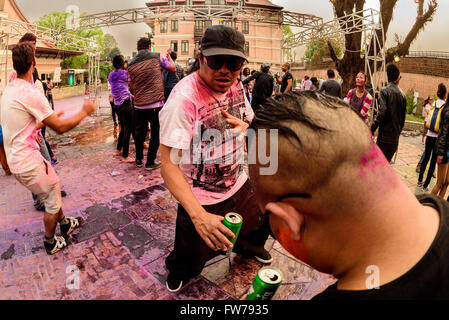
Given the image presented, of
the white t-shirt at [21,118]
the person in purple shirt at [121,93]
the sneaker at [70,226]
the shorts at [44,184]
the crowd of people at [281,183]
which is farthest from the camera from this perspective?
the person in purple shirt at [121,93]

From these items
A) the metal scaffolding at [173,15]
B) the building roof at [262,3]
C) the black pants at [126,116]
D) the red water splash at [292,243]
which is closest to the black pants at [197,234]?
the red water splash at [292,243]

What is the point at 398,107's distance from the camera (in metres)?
4.59

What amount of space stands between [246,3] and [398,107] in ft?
128

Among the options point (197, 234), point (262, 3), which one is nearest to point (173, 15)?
point (197, 234)

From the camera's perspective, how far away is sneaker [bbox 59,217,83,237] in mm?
3287

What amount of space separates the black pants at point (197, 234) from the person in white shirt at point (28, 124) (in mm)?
1467

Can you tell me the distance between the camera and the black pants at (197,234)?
214 centimetres

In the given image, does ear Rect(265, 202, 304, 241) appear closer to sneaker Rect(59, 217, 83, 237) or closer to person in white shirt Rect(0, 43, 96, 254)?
person in white shirt Rect(0, 43, 96, 254)

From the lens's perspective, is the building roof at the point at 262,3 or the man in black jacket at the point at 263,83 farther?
the building roof at the point at 262,3

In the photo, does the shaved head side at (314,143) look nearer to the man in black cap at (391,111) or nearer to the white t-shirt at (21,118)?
the white t-shirt at (21,118)

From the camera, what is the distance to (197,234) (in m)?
2.13

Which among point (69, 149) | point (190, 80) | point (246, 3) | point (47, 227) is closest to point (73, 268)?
point (47, 227)

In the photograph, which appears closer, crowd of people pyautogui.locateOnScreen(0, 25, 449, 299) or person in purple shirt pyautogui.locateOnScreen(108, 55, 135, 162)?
crowd of people pyautogui.locateOnScreen(0, 25, 449, 299)

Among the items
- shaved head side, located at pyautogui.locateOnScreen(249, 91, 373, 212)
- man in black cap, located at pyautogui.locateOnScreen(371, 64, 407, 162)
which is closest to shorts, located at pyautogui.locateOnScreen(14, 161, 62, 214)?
shaved head side, located at pyautogui.locateOnScreen(249, 91, 373, 212)
